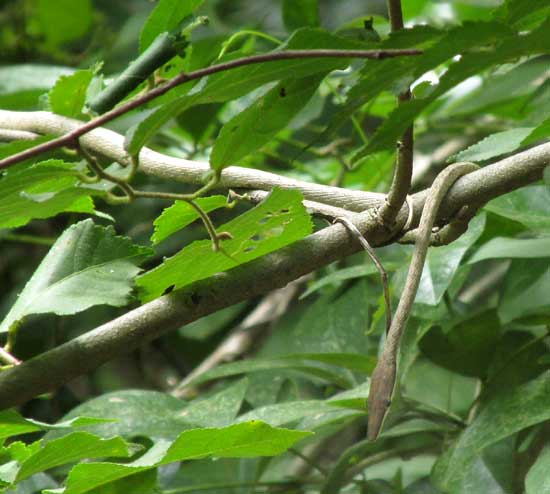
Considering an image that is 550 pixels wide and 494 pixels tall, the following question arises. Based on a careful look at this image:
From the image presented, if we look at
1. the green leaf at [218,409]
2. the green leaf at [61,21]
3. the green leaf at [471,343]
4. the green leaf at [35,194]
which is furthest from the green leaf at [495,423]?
the green leaf at [61,21]

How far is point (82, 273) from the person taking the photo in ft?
2.50

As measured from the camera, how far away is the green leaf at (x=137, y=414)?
953mm

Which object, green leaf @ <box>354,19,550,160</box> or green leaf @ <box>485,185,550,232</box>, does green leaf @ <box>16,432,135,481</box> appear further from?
green leaf @ <box>485,185,550,232</box>

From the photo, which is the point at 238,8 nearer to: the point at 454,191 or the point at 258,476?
the point at 258,476

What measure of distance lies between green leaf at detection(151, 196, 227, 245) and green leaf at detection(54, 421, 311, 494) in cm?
16

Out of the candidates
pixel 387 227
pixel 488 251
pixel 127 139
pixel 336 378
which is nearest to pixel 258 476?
pixel 336 378

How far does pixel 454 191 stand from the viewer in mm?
712

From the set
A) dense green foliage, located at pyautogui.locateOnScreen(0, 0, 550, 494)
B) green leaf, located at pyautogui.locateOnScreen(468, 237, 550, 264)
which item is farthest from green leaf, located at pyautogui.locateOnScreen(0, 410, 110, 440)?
green leaf, located at pyautogui.locateOnScreen(468, 237, 550, 264)

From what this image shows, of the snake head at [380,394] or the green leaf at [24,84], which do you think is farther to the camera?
the green leaf at [24,84]

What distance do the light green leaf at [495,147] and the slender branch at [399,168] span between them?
115mm

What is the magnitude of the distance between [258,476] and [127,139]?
0.61m

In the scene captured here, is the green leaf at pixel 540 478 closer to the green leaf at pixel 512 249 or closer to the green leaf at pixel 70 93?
the green leaf at pixel 512 249

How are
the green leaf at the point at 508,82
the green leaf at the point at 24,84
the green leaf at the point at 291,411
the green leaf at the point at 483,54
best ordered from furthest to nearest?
the green leaf at the point at 24,84, the green leaf at the point at 508,82, the green leaf at the point at 291,411, the green leaf at the point at 483,54

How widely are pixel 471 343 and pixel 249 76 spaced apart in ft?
1.73
